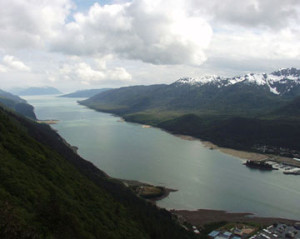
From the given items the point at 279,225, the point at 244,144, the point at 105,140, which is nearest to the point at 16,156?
the point at 279,225

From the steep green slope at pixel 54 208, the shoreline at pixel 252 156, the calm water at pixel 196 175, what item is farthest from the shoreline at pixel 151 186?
the shoreline at pixel 252 156

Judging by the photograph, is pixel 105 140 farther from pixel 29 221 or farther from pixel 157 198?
pixel 29 221

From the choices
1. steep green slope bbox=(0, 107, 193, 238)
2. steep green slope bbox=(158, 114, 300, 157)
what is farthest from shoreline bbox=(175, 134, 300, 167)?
steep green slope bbox=(0, 107, 193, 238)

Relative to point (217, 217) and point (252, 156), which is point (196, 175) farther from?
point (252, 156)

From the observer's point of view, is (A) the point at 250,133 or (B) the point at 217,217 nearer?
(B) the point at 217,217

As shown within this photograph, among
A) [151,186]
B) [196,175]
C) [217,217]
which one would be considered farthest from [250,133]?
[217,217]

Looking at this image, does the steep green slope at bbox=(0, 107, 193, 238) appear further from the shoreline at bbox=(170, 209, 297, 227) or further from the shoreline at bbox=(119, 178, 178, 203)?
the shoreline at bbox=(119, 178, 178, 203)

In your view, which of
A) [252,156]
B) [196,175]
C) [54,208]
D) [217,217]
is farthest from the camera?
[252,156]
